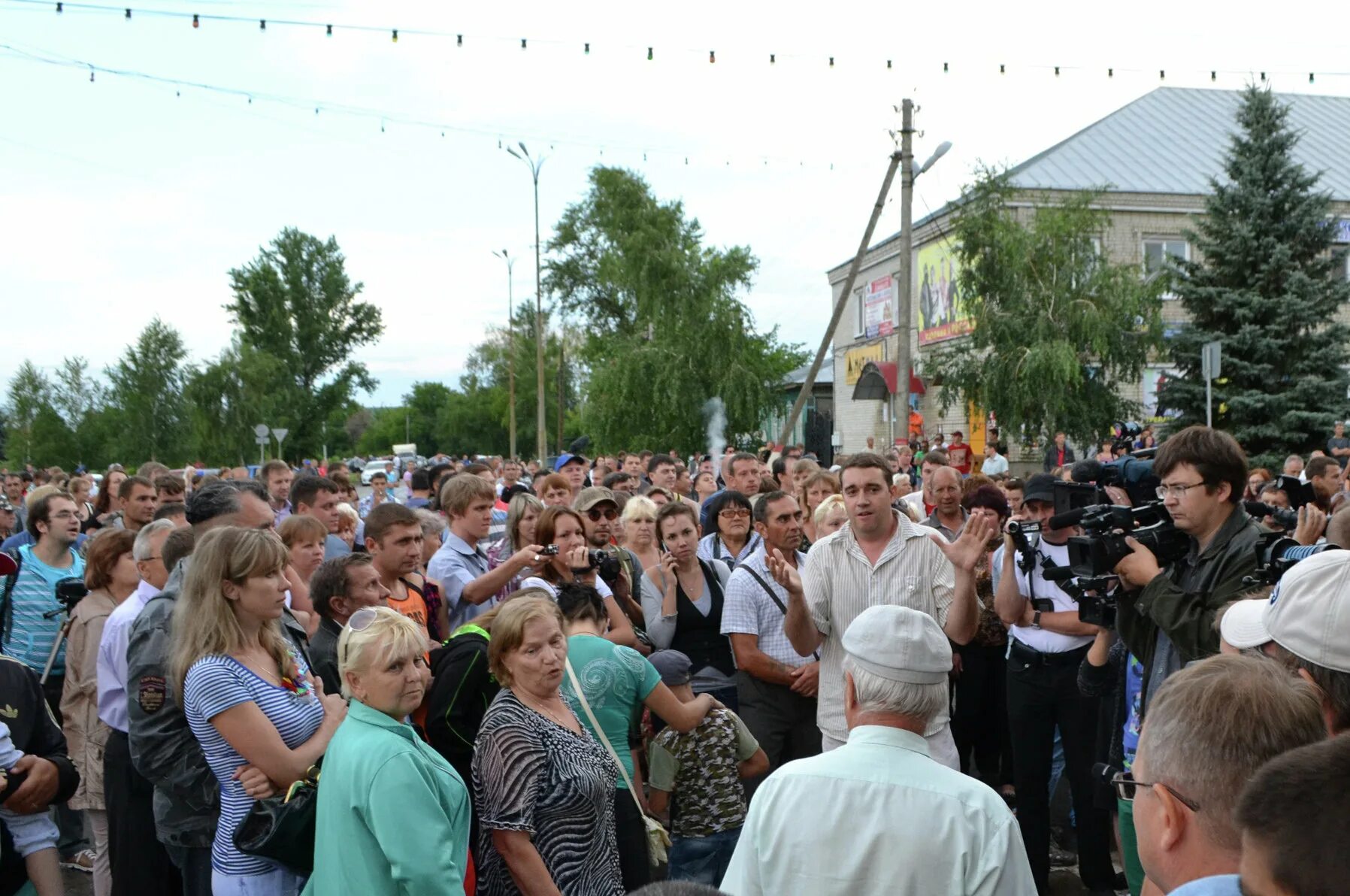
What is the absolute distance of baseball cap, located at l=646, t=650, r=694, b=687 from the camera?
4.66m

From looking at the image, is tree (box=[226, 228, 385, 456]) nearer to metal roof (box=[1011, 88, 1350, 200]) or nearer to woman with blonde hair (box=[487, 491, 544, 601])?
metal roof (box=[1011, 88, 1350, 200])

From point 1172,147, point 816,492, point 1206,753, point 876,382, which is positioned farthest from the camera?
point 1172,147

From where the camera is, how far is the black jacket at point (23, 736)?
12.0 ft

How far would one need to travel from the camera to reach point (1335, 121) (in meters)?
40.8

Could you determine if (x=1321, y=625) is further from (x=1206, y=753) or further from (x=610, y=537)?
(x=610, y=537)

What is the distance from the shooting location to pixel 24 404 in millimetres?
49750

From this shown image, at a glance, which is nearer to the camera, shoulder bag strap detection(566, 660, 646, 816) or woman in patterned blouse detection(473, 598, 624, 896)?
woman in patterned blouse detection(473, 598, 624, 896)

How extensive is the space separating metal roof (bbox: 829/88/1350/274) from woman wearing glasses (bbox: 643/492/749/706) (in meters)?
29.2

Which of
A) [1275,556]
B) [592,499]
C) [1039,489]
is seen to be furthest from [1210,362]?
[1275,556]

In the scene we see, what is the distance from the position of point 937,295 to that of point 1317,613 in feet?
119

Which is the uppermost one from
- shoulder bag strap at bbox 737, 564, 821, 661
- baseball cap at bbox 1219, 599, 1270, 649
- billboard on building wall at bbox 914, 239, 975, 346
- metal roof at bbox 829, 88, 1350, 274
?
metal roof at bbox 829, 88, 1350, 274

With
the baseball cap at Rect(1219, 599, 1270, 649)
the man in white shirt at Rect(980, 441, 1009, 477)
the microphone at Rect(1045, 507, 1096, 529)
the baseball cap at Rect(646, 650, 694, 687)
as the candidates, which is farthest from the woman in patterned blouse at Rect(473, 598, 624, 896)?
the man in white shirt at Rect(980, 441, 1009, 477)

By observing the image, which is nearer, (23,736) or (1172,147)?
(23,736)

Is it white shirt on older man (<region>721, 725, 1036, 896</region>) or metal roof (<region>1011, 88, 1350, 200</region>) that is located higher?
metal roof (<region>1011, 88, 1350, 200</region>)
